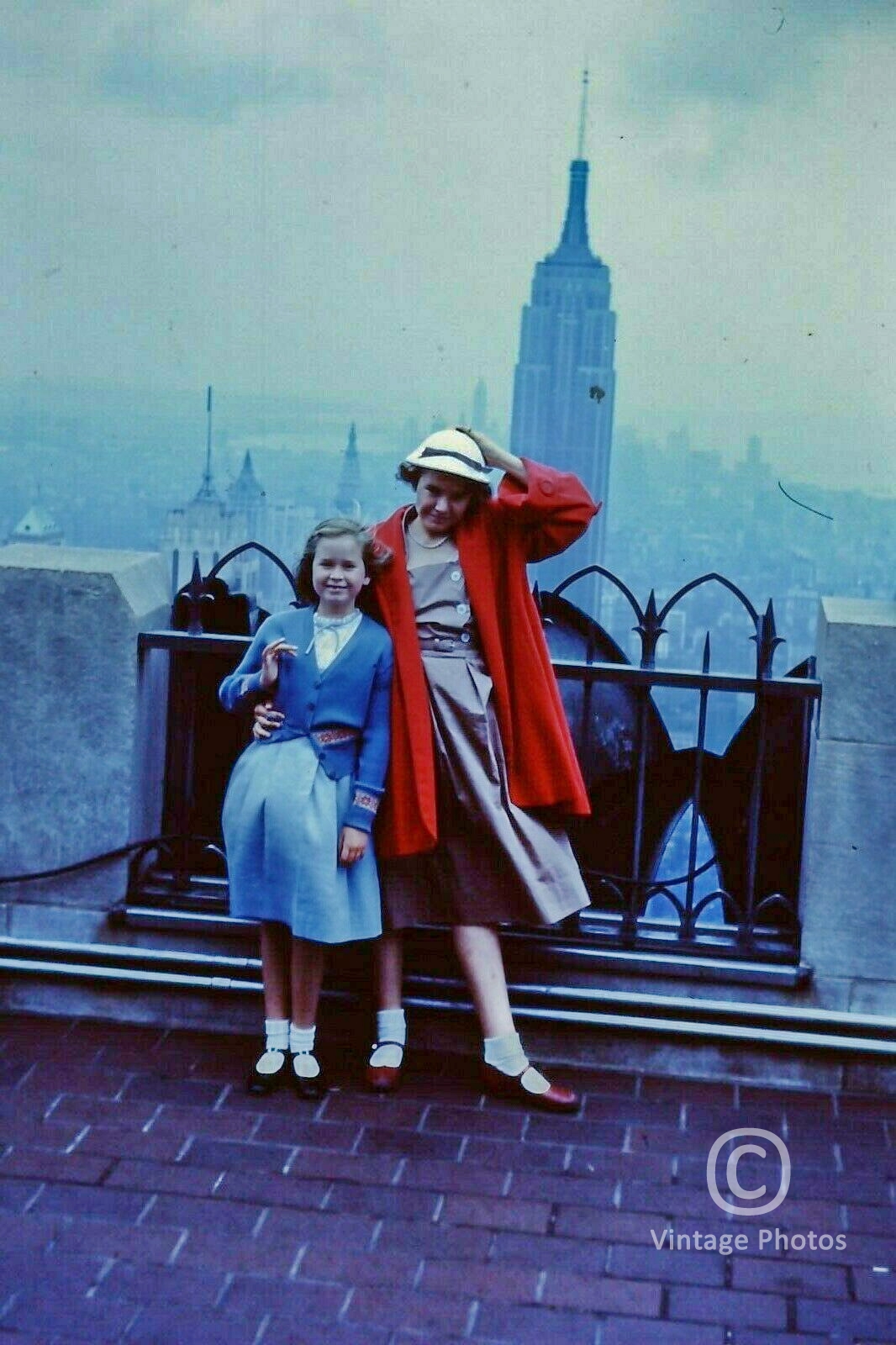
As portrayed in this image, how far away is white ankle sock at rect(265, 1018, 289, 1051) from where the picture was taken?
13.2 feet

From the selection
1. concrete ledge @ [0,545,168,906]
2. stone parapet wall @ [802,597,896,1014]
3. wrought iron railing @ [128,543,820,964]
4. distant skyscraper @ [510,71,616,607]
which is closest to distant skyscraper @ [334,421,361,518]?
distant skyscraper @ [510,71,616,607]

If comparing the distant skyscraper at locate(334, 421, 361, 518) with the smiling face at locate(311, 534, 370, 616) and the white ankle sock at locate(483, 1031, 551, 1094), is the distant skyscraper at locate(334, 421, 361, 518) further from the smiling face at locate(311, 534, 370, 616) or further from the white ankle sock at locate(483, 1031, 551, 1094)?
the white ankle sock at locate(483, 1031, 551, 1094)

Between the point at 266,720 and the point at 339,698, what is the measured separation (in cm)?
20

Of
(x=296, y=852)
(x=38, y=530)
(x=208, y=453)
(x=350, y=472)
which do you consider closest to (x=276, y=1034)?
(x=296, y=852)

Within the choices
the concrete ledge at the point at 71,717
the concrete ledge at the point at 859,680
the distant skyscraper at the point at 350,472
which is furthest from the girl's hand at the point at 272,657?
the distant skyscraper at the point at 350,472

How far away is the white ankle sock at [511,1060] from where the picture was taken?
4.01 meters

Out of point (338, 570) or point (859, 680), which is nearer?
point (338, 570)

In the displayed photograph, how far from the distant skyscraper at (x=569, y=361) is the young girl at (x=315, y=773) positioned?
13.7 feet

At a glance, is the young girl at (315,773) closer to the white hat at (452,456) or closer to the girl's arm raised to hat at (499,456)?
the white hat at (452,456)

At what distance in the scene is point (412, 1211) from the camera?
342cm

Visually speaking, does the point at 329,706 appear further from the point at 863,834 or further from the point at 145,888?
the point at 863,834

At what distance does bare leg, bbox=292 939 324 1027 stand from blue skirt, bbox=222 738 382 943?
90 mm

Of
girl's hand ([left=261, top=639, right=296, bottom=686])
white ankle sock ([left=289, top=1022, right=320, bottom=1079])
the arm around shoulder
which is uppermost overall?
girl's hand ([left=261, top=639, right=296, bottom=686])

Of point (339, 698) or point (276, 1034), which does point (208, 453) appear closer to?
point (339, 698)
